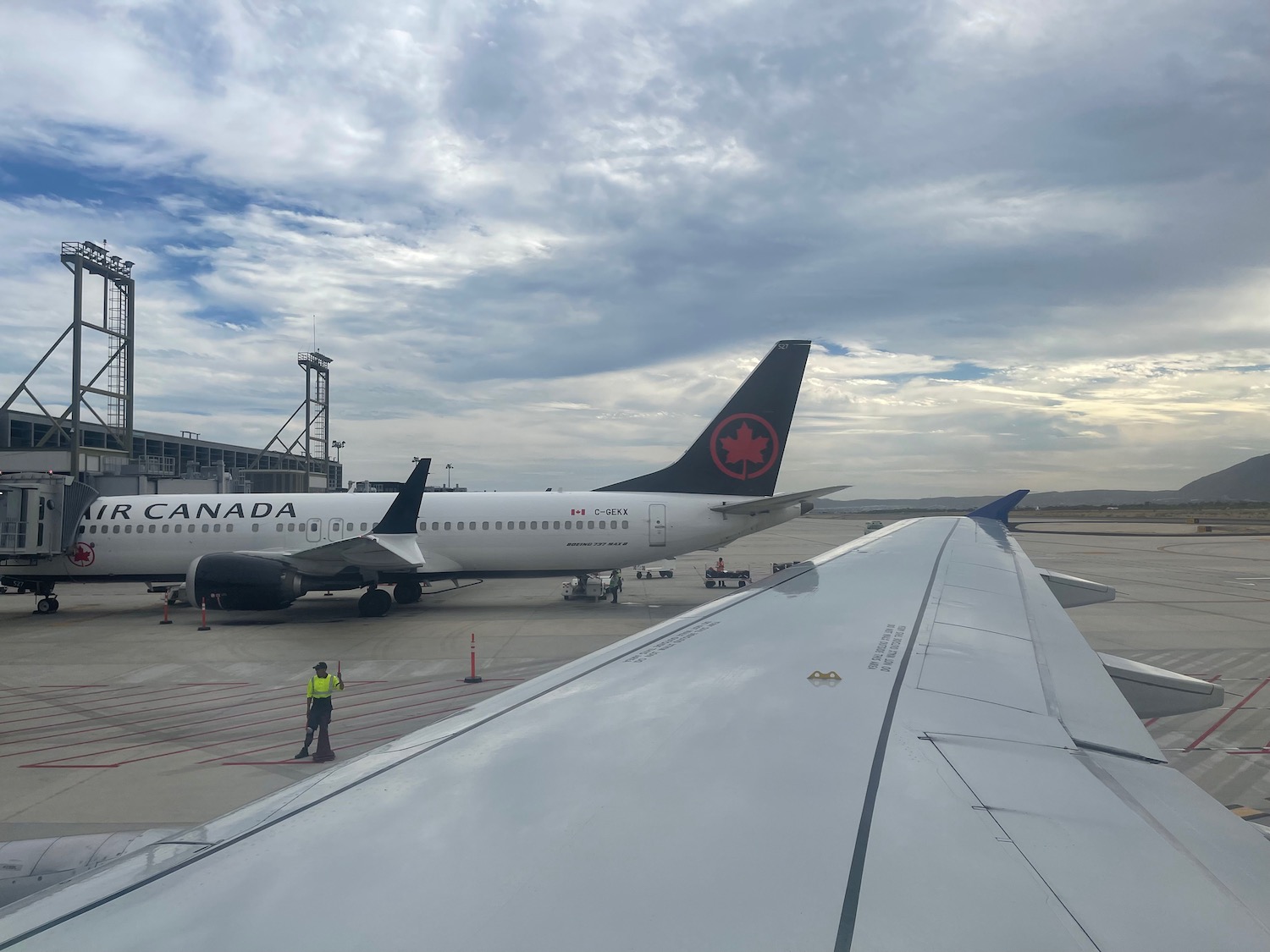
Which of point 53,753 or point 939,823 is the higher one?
point 939,823

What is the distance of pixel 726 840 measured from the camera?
1998 millimetres

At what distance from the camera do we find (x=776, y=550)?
149ft

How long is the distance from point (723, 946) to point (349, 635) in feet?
61.8

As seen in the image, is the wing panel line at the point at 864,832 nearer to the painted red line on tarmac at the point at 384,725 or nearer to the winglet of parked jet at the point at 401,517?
the painted red line on tarmac at the point at 384,725

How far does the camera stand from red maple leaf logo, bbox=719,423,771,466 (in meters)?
22.7

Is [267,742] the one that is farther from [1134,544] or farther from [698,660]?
[1134,544]

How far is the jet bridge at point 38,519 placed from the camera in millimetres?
21562

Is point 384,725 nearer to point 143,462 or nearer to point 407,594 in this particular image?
point 407,594

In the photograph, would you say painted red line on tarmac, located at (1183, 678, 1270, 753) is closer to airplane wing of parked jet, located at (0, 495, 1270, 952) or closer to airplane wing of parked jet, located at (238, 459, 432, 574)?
airplane wing of parked jet, located at (0, 495, 1270, 952)

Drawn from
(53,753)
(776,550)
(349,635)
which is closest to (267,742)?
(53,753)

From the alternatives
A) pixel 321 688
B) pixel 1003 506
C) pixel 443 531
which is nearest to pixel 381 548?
pixel 443 531

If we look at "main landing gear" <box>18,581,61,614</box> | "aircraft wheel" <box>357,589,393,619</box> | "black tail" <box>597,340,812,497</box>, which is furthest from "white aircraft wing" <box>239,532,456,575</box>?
"black tail" <box>597,340,812,497</box>

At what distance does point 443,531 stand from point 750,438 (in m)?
10.1

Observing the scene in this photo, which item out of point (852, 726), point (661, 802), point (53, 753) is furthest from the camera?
point (53, 753)
